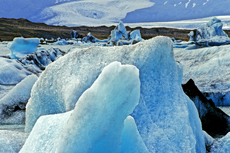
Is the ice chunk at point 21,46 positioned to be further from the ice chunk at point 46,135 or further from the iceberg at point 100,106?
the iceberg at point 100,106

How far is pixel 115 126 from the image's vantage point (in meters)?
1.20

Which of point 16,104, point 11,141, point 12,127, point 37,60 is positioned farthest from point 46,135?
point 37,60

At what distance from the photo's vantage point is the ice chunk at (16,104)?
350 cm

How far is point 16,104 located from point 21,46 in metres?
7.65

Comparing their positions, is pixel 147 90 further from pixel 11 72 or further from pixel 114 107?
pixel 11 72

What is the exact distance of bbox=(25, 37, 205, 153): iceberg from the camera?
1745 millimetres

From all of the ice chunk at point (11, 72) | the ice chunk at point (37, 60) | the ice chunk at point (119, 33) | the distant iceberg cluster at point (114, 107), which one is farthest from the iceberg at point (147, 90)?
the ice chunk at point (119, 33)

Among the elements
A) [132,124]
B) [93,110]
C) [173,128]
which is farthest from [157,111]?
[93,110]

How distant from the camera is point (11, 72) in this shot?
6422 mm

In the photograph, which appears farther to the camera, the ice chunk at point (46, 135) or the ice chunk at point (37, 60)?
the ice chunk at point (37, 60)

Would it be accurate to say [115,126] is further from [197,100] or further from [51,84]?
[197,100]

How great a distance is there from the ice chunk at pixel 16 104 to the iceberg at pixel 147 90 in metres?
1.19

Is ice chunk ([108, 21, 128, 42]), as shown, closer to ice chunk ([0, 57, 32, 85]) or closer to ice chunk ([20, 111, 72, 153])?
ice chunk ([0, 57, 32, 85])

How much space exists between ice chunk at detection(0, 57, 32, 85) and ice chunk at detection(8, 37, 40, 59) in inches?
141
